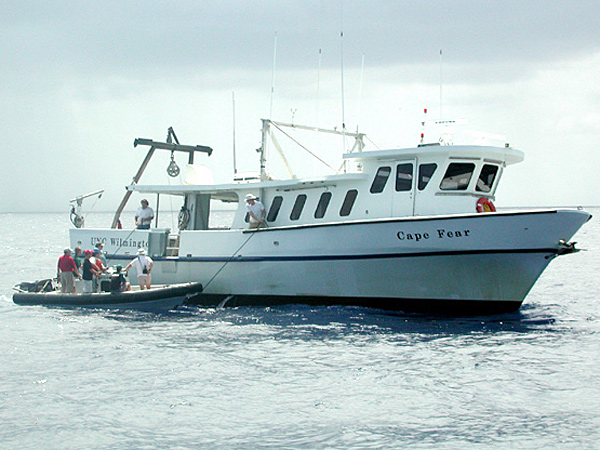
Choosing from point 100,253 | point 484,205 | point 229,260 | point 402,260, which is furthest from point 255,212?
point 484,205

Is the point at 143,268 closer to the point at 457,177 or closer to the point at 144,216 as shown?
the point at 144,216

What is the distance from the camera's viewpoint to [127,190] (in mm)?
21672

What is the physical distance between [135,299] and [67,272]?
8.71ft

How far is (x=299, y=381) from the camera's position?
1173 centimetres

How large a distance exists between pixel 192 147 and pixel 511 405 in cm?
1455

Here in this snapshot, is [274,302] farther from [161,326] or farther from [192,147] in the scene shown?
[192,147]

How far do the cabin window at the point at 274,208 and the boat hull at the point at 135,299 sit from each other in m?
2.60

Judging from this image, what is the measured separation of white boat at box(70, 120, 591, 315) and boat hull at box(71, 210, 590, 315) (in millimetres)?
24

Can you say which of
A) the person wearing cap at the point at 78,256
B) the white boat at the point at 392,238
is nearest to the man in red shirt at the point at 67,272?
the person wearing cap at the point at 78,256

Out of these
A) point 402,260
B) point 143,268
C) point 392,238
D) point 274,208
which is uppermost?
point 274,208

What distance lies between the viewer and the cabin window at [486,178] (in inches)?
662

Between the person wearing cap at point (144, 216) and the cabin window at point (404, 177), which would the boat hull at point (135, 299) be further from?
the cabin window at point (404, 177)

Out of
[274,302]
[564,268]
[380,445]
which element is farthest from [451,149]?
[564,268]

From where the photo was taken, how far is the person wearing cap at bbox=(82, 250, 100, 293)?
19.3m
